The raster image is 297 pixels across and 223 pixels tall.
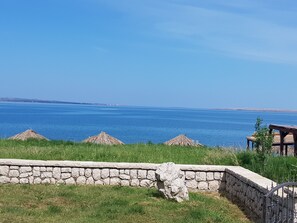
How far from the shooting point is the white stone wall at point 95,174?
13.8 metres

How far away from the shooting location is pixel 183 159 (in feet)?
51.3

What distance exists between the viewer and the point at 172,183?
38.7ft

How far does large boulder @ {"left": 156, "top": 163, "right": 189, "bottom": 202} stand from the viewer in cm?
1180

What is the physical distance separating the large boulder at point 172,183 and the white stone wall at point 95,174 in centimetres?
179

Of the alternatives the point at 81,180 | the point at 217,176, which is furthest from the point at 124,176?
the point at 217,176

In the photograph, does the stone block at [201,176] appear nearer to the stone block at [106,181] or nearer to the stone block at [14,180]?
the stone block at [106,181]

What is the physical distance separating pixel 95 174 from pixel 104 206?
300 centimetres

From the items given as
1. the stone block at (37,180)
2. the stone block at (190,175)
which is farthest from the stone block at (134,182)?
the stone block at (37,180)

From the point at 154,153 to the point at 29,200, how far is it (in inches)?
238

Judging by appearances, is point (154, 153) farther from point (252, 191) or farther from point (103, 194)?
point (252, 191)

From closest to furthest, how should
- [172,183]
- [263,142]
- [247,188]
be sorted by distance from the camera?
[247,188], [172,183], [263,142]

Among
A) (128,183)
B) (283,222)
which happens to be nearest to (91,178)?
(128,183)

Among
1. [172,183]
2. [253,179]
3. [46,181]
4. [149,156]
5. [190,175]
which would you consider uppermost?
[253,179]

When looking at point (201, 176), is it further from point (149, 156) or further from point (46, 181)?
point (46, 181)
